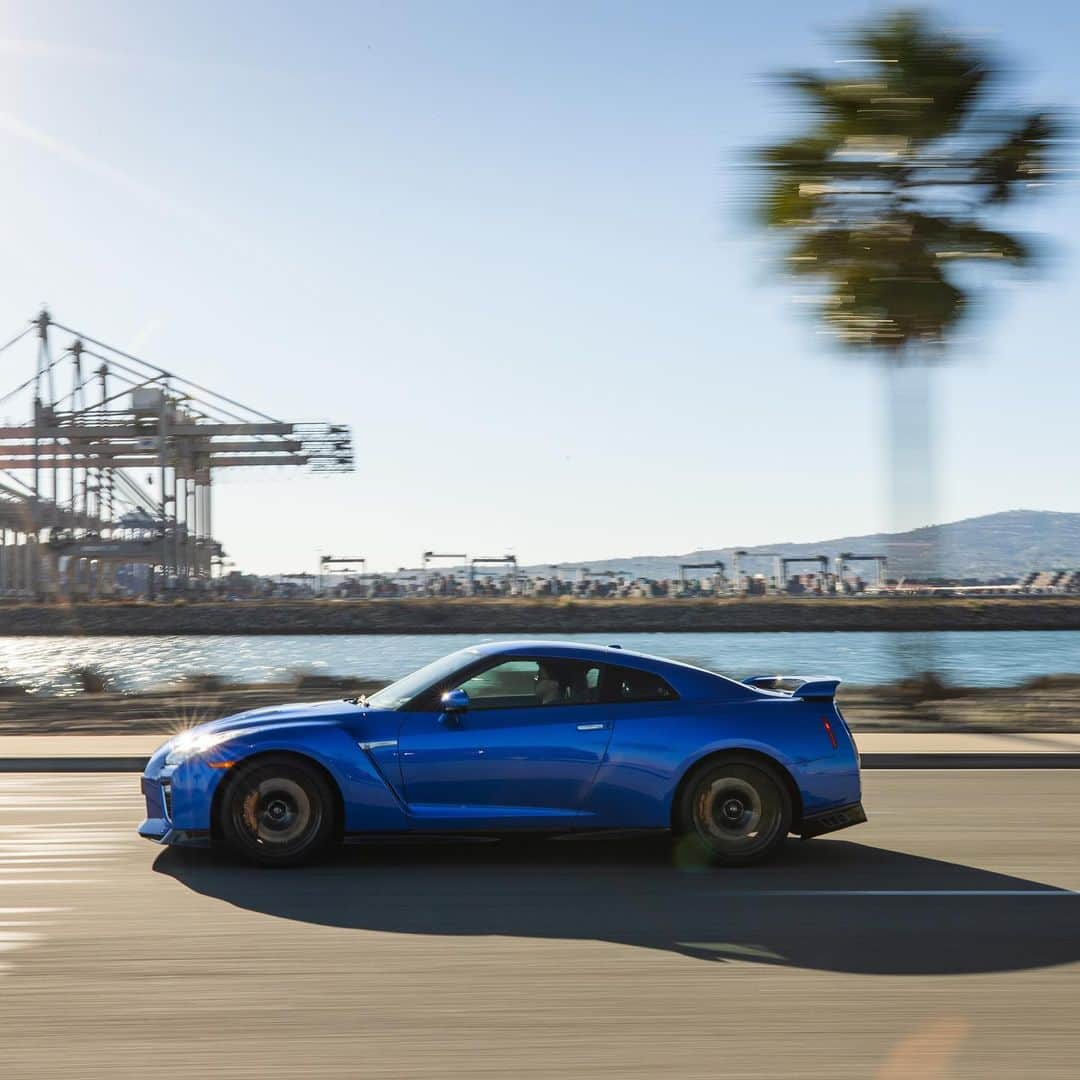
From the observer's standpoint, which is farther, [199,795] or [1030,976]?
[199,795]

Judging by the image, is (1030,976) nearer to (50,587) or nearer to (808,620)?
(808,620)

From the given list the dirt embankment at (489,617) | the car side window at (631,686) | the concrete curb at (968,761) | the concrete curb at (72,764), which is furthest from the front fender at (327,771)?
the dirt embankment at (489,617)

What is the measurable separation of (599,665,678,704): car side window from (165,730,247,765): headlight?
79.6 inches

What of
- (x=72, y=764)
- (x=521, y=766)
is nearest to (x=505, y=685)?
(x=521, y=766)

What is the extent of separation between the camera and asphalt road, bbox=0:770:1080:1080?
4582 millimetres

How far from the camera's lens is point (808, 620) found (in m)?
85.8

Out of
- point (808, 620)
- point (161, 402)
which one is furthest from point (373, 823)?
point (161, 402)

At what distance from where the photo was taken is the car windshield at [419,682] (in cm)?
789

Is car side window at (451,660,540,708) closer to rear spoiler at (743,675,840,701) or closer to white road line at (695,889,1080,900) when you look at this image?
rear spoiler at (743,675,840,701)

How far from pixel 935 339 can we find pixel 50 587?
90.6 metres

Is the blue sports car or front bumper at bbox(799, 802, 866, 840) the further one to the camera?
front bumper at bbox(799, 802, 866, 840)

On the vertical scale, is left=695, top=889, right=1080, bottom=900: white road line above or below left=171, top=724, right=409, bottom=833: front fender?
below

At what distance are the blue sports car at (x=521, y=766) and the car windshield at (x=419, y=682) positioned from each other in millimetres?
19

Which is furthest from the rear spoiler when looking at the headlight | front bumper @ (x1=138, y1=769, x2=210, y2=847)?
front bumper @ (x1=138, y1=769, x2=210, y2=847)
